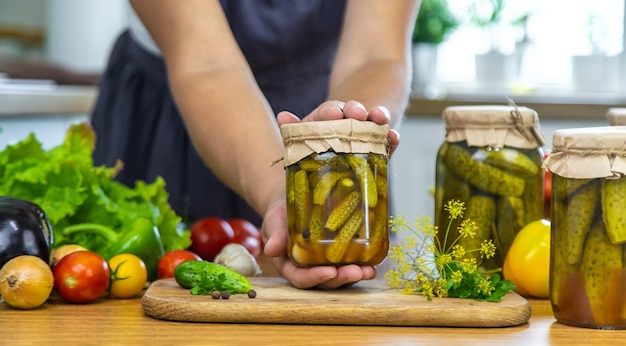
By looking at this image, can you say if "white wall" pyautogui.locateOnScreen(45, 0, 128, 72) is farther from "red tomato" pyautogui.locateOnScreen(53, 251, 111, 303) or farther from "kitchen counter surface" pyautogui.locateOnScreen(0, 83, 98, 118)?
"red tomato" pyautogui.locateOnScreen(53, 251, 111, 303)

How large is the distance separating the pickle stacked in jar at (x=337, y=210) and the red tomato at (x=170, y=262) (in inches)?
9.0

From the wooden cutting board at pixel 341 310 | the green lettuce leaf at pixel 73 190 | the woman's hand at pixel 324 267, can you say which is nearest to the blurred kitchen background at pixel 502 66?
the green lettuce leaf at pixel 73 190

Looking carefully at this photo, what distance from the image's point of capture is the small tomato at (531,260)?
43.7 inches

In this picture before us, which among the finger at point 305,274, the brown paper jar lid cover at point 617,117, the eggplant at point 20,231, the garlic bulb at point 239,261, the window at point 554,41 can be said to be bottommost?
the garlic bulb at point 239,261

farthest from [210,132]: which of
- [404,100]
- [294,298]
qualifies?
[294,298]

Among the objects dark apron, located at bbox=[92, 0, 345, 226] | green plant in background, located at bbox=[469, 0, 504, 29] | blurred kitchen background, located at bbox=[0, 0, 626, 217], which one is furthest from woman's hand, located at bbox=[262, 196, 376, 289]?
green plant in background, located at bbox=[469, 0, 504, 29]

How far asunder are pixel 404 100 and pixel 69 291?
629 mm

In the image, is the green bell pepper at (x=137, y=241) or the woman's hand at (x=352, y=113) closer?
the woman's hand at (x=352, y=113)

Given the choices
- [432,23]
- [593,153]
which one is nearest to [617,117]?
[593,153]

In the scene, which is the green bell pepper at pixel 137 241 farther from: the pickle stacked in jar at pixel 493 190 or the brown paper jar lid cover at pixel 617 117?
the brown paper jar lid cover at pixel 617 117

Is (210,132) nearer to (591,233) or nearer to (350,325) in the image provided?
(350,325)

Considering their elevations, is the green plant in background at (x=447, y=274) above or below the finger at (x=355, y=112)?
below

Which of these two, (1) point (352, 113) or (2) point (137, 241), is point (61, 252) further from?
(1) point (352, 113)

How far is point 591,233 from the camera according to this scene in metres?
0.92
